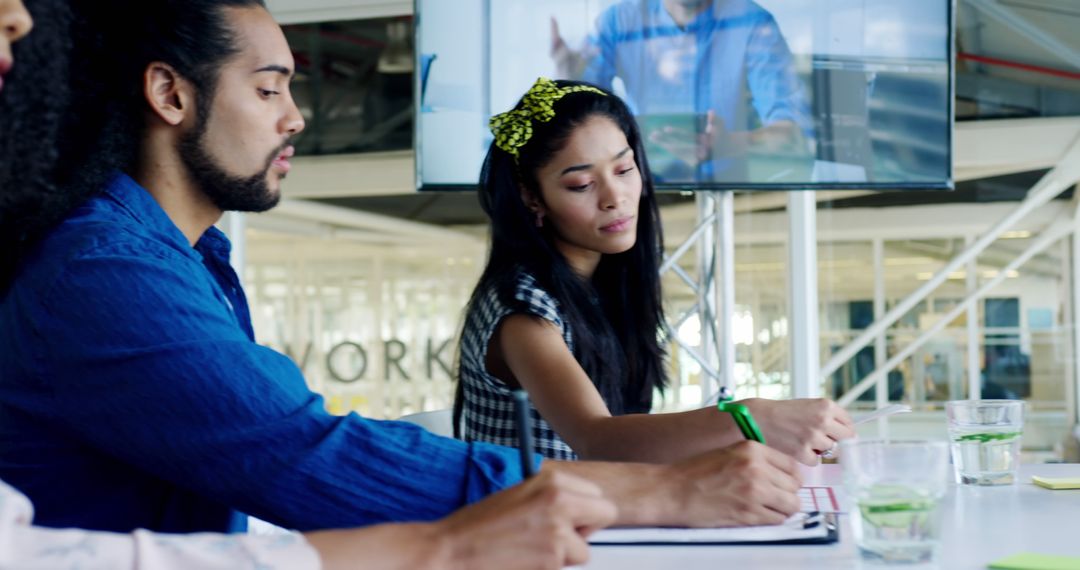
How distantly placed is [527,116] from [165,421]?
109 cm

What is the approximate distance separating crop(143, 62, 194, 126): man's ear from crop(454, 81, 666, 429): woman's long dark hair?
0.60 meters

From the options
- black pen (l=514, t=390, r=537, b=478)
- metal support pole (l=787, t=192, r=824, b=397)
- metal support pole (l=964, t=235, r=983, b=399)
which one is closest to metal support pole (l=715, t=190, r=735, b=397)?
metal support pole (l=787, t=192, r=824, b=397)

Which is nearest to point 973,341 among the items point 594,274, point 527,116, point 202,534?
point 594,274

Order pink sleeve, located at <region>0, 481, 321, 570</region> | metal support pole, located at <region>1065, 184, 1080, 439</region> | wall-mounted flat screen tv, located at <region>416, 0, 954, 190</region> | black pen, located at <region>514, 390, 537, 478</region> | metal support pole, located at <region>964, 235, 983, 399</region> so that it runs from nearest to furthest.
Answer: pink sleeve, located at <region>0, 481, 321, 570</region> → black pen, located at <region>514, 390, 537, 478</region> → wall-mounted flat screen tv, located at <region>416, 0, 954, 190</region> → metal support pole, located at <region>1065, 184, 1080, 439</region> → metal support pole, located at <region>964, 235, 983, 399</region>

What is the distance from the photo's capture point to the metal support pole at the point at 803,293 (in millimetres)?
3961

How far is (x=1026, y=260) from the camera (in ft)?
13.2

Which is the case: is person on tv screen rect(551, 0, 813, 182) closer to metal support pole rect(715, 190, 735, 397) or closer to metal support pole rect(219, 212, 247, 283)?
metal support pole rect(715, 190, 735, 397)

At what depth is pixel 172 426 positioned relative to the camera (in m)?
1.00

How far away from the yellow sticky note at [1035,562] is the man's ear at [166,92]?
96cm

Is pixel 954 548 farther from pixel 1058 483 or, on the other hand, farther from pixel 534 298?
pixel 534 298

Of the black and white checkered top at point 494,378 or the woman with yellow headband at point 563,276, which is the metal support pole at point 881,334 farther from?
the black and white checkered top at point 494,378

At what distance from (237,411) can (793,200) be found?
3326 millimetres

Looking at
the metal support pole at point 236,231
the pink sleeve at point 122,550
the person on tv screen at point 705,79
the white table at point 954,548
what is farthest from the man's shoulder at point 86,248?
the metal support pole at point 236,231

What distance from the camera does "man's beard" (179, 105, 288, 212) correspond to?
1.32 m
